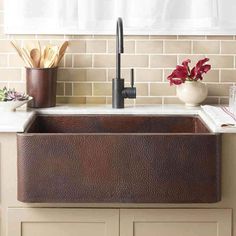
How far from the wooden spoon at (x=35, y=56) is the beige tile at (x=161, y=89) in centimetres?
57

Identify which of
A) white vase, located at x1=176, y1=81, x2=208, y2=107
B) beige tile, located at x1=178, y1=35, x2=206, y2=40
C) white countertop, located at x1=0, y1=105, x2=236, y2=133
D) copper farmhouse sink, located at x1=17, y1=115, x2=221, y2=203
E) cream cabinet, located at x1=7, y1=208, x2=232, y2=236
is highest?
beige tile, located at x1=178, y1=35, x2=206, y2=40

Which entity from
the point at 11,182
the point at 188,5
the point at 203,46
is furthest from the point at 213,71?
the point at 11,182

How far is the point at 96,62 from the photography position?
10.2 feet

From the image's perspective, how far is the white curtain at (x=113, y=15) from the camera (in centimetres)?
304

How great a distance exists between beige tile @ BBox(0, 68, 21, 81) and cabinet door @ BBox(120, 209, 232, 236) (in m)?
1.05

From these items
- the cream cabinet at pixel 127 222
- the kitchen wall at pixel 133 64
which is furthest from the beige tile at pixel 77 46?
the cream cabinet at pixel 127 222

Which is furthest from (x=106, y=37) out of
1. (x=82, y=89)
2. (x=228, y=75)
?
(x=228, y=75)

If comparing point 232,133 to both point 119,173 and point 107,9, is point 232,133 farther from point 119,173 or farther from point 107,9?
point 107,9

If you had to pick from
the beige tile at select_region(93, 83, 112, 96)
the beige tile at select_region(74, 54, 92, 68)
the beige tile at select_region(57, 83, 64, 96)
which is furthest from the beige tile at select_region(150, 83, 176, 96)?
the beige tile at select_region(57, 83, 64, 96)

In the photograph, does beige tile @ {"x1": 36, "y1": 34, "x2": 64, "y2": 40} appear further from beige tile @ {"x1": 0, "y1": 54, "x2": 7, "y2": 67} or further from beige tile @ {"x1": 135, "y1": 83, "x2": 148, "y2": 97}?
beige tile @ {"x1": 135, "y1": 83, "x2": 148, "y2": 97}

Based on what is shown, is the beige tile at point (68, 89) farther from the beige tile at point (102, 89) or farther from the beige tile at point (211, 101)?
the beige tile at point (211, 101)

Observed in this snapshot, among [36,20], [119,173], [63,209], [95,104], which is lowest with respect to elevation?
[63,209]

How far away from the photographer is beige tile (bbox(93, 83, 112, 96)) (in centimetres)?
313

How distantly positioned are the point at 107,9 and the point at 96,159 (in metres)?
0.99
